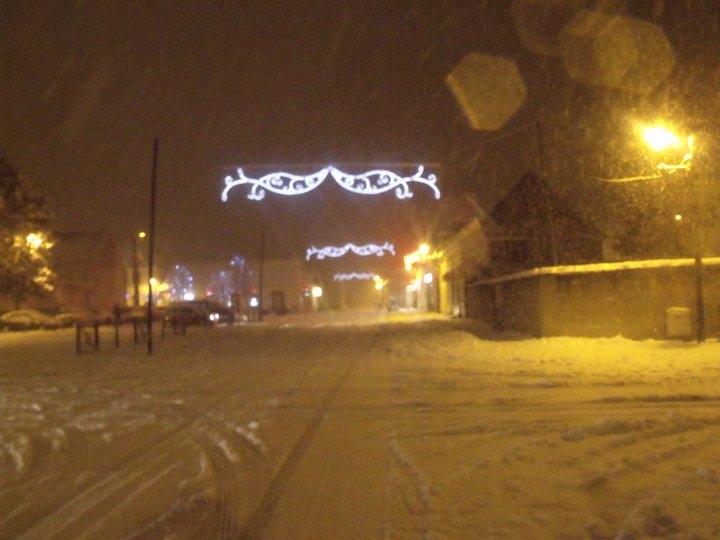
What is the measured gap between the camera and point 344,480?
301 inches

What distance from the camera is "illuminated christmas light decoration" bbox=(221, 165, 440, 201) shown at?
2877cm

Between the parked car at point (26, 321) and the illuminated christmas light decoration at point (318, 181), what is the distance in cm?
2894

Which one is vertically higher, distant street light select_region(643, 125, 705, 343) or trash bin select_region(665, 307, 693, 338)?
distant street light select_region(643, 125, 705, 343)

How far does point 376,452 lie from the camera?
8867 mm

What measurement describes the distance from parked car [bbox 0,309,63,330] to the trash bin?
42.6 m

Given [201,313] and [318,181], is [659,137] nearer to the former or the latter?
[318,181]

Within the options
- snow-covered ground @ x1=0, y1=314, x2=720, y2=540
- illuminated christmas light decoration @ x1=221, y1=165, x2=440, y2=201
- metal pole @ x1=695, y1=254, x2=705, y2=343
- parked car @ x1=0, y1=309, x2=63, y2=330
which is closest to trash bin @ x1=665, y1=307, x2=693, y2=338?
metal pole @ x1=695, y1=254, x2=705, y2=343

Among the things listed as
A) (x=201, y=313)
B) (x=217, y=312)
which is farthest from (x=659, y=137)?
(x=217, y=312)

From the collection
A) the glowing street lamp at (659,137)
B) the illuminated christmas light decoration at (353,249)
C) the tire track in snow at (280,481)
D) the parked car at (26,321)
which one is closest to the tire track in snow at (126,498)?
the tire track in snow at (280,481)

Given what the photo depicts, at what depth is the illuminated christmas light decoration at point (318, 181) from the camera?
1133 inches

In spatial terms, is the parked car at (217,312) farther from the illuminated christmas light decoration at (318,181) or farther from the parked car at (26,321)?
the illuminated christmas light decoration at (318,181)

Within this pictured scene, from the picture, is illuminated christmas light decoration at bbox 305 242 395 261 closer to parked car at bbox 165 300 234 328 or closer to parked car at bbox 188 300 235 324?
parked car at bbox 188 300 235 324

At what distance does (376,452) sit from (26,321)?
49.1 metres

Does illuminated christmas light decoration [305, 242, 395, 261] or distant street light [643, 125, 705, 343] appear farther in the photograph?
illuminated christmas light decoration [305, 242, 395, 261]
